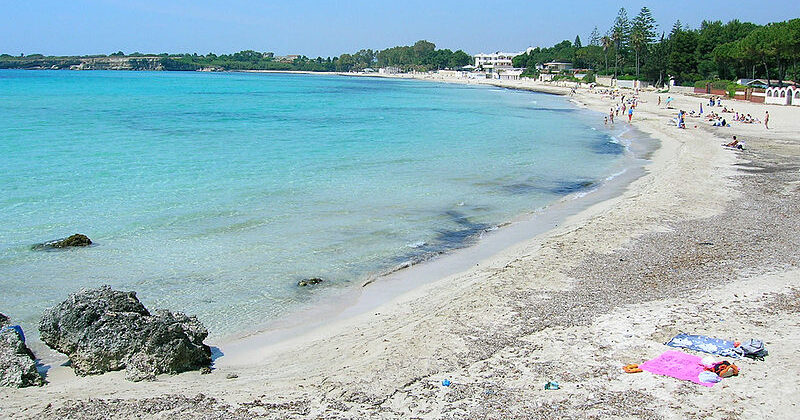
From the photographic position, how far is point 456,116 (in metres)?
61.2

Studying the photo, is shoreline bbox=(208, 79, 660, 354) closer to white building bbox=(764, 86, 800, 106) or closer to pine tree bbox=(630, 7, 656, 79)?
white building bbox=(764, 86, 800, 106)

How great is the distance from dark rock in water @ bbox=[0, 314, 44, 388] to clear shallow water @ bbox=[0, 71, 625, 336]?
2445 mm

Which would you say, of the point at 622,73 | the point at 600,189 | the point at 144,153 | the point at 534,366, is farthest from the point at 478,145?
the point at 622,73

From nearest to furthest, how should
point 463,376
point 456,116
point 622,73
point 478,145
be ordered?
point 463,376 → point 478,145 → point 456,116 → point 622,73

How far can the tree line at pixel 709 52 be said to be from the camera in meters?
66.0

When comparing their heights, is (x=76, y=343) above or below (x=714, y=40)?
below

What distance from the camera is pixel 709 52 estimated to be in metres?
92.0

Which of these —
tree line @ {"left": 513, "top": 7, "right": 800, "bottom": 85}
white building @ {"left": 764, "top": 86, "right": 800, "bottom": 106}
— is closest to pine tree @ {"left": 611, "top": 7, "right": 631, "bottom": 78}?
tree line @ {"left": 513, "top": 7, "right": 800, "bottom": 85}

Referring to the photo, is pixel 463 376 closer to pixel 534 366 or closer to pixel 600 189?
pixel 534 366

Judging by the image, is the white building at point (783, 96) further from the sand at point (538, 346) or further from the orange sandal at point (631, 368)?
the orange sandal at point (631, 368)

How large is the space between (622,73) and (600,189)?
113665 millimetres

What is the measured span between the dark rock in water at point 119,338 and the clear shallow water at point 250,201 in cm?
206

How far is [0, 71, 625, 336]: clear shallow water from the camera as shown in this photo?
43.5 ft

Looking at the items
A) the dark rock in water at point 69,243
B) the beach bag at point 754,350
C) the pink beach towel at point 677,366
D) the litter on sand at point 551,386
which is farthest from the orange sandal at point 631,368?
the dark rock in water at point 69,243
